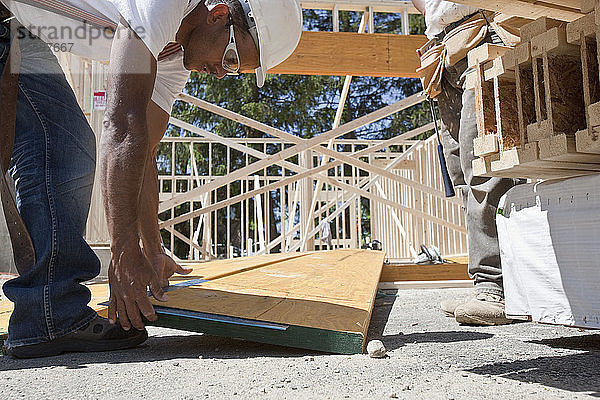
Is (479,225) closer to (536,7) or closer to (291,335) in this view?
(536,7)

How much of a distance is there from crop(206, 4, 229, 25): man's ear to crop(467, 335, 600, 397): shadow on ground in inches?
58.2

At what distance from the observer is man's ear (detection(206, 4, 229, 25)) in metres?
2.03

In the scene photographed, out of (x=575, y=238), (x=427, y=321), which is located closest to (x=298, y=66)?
(x=427, y=321)

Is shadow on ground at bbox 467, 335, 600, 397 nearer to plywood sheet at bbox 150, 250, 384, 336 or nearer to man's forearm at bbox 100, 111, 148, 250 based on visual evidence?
plywood sheet at bbox 150, 250, 384, 336

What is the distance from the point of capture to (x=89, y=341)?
185cm

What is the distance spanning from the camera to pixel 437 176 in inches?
333

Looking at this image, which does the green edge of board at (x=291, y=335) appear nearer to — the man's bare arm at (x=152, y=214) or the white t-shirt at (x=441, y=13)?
the man's bare arm at (x=152, y=214)

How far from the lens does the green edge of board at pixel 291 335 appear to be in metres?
1.67

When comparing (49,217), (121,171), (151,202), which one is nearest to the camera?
(121,171)

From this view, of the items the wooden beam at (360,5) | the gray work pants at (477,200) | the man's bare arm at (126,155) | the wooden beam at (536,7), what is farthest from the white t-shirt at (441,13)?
the wooden beam at (360,5)

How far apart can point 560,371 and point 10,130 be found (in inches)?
72.9

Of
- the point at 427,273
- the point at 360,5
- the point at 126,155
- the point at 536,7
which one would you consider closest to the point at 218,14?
the point at 126,155

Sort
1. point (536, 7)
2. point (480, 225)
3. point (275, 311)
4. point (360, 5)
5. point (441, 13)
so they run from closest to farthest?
point (536, 7), point (275, 311), point (480, 225), point (441, 13), point (360, 5)

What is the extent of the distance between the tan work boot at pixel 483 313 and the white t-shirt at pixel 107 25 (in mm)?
1566
